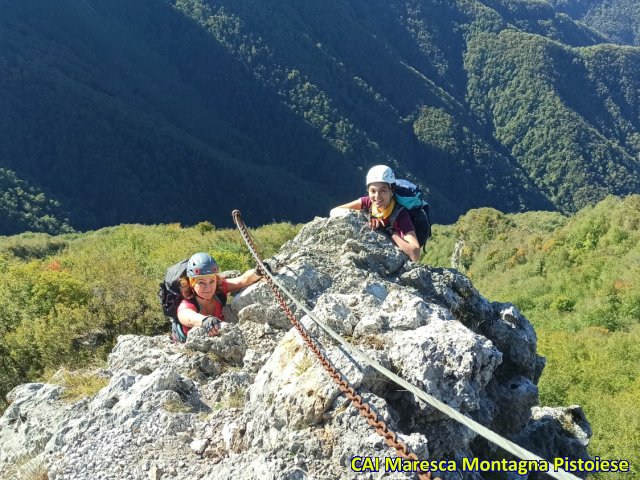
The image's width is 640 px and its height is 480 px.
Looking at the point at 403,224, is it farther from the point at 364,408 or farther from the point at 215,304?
the point at 364,408

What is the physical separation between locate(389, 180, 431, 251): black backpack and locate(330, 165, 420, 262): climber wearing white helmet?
0.20 ft

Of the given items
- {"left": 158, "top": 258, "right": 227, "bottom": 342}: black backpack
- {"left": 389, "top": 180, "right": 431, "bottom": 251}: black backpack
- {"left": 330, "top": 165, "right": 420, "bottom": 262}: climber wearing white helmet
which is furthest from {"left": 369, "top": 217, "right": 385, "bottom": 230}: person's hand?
{"left": 158, "top": 258, "right": 227, "bottom": 342}: black backpack

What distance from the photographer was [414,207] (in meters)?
7.35

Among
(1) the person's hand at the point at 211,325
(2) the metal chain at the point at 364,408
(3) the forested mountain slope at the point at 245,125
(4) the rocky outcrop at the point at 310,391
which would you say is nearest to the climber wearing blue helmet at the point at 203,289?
(1) the person's hand at the point at 211,325

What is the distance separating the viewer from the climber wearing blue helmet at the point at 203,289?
7102 mm

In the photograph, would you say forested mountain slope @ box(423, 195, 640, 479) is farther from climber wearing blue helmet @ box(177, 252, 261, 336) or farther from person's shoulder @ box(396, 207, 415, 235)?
climber wearing blue helmet @ box(177, 252, 261, 336)

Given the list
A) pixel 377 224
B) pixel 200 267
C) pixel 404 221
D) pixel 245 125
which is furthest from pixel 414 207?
pixel 245 125

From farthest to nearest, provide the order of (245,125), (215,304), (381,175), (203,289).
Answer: (245,125)
(215,304)
(203,289)
(381,175)

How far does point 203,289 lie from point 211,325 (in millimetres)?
776

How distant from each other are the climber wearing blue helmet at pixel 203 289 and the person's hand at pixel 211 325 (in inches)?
6.6

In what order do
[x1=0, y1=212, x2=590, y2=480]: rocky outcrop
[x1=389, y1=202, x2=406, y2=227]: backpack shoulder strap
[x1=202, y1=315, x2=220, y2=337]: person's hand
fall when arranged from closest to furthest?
1. [x1=0, y1=212, x2=590, y2=480]: rocky outcrop
2. [x1=202, y1=315, x2=220, y2=337]: person's hand
3. [x1=389, y1=202, x2=406, y2=227]: backpack shoulder strap

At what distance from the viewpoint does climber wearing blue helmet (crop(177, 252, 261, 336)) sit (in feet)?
23.3

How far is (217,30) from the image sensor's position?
611 ft

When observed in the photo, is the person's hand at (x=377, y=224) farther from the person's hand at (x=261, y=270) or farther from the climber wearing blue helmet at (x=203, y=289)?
the climber wearing blue helmet at (x=203, y=289)
